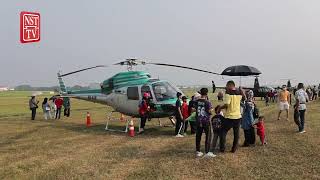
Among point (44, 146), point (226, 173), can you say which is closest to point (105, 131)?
point (44, 146)

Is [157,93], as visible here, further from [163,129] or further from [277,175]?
[277,175]

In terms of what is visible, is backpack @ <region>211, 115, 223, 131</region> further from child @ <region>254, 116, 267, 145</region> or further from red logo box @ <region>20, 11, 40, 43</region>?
red logo box @ <region>20, 11, 40, 43</region>

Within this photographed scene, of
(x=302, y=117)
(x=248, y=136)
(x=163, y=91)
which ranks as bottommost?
(x=248, y=136)

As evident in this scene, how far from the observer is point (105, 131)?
17.6 metres

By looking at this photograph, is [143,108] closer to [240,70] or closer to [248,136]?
[248,136]

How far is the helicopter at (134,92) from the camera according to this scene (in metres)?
16.4

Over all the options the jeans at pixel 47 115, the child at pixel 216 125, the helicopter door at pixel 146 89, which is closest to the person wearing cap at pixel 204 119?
the child at pixel 216 125

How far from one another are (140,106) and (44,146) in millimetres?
4615

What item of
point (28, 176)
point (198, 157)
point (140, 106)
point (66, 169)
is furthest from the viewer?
point (140, 106)

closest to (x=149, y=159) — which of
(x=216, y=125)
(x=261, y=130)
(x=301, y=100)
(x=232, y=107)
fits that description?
(x=216, y=125)

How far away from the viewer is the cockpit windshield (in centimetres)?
1650

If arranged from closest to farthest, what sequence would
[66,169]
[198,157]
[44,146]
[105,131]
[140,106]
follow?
[66,169]
[198,157]
[44,146]
[140,106]
[105,131]

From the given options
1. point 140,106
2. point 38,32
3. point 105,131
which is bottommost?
point 105,131

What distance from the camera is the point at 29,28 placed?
32.1ft
